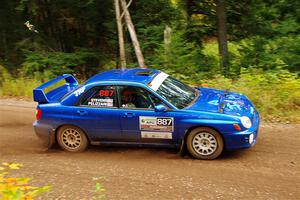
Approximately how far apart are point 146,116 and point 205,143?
1167 millimetres

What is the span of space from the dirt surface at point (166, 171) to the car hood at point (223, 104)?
0.79m

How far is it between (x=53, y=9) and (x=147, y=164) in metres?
11.8

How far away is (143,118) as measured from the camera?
21.9ft

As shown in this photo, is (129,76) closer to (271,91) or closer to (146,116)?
(146,116)

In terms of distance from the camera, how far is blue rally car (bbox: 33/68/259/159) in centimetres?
641

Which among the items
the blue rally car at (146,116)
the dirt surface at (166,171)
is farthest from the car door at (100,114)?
the dirt surface at (166,171)

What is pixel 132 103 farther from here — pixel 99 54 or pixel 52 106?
pixel 99 54

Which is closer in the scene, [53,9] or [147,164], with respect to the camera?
[147,164]

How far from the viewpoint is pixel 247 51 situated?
13.5m

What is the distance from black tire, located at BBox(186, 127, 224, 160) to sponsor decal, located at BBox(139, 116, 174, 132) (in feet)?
→ 1.34

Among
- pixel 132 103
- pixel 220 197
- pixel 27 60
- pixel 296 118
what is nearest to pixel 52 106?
pixel 132 103

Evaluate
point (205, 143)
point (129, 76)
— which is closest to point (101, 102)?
point (129, 76)

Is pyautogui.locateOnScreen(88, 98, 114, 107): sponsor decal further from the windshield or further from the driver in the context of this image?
the windshield

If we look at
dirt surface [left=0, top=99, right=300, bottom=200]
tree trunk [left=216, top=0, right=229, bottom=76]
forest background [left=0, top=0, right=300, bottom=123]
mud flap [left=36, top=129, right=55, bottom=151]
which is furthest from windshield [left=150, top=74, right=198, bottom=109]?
tree trunk [left=216, top=0, right=229, bottom=76]
